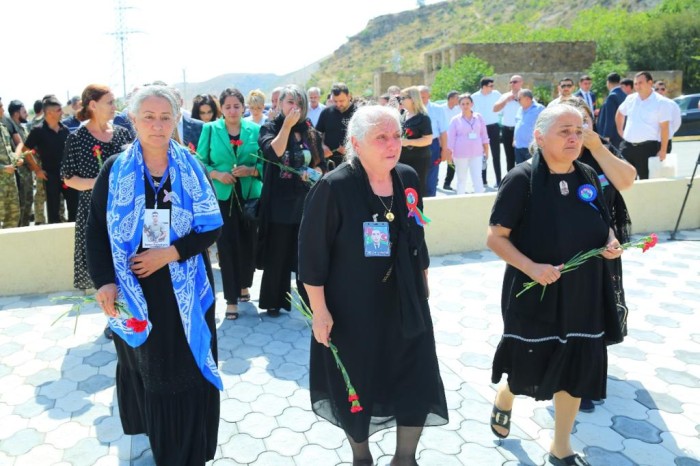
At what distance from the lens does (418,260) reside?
289 cm

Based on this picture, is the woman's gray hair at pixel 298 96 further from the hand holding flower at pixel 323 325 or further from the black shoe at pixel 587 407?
the black shoe at pixel 587 407

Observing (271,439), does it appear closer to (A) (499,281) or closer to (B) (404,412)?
(B) (404,412)

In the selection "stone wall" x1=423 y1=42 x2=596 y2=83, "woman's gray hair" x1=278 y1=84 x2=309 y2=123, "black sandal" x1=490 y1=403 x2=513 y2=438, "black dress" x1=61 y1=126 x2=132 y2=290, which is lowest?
"black sandal" x1=490 y1=403 x2=513 y2=438

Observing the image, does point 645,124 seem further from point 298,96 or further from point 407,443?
point 407,443

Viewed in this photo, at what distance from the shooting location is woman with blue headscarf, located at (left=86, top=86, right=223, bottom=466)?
2.86 m

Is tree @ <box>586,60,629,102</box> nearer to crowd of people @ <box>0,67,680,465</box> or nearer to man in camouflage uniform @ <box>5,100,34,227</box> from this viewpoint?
man in camouflage uniform @ <box>5,100,34,227</box>

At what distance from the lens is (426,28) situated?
112 metres

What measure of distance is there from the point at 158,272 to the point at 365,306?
102cm

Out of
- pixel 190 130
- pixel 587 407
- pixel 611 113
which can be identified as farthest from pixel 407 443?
pixel 611 113

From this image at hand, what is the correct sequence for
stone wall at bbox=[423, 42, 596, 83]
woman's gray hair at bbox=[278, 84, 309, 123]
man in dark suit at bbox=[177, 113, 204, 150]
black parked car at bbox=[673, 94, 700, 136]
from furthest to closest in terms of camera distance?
stone wall at bbox=[423, 42, 596, 83] → black parked car at bbox=[673, 94, 700, 136] → man in dark suit at bbox=[177, 113, 204, 150] → woman's gray hair at bbox=[278, 84, 309, 123]

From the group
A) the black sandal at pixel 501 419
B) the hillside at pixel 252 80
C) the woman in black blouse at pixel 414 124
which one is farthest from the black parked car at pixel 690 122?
the hillside at pixel 252 80

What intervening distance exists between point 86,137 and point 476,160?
281 inches

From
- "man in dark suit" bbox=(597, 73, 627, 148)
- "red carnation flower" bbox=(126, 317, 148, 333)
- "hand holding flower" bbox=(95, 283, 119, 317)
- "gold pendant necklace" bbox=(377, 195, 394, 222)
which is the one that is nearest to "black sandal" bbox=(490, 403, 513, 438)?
"gold pendant necklace" bbox=(377, 195, 394, 222)

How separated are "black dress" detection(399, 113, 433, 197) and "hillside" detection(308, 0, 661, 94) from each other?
217ft
